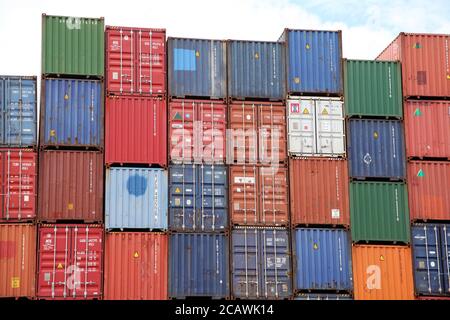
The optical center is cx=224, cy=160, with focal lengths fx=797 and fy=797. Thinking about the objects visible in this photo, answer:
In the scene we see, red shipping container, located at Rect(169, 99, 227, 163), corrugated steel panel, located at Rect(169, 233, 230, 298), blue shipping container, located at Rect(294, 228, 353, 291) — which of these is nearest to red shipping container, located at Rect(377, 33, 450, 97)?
blue shipping container, located at Rect(294, 228, 353, 291)

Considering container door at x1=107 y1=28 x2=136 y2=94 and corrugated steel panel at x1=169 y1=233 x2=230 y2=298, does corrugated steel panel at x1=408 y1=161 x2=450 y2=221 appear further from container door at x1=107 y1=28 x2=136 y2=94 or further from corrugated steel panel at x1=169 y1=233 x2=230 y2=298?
container door at x1=107 y1=28 x2=136 y2=94

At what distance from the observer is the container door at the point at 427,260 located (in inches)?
1252

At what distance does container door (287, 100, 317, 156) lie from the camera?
107 feet

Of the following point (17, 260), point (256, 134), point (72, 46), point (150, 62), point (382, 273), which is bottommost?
point (382, 273)

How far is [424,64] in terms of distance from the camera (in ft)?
112

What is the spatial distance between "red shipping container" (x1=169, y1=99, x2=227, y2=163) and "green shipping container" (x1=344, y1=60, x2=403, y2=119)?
18.5 feet

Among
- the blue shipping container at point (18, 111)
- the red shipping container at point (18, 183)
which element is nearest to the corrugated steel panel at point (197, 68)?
the blue shipping container at point (18, 111)

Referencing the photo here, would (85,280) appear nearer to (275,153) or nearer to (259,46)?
(275,153)

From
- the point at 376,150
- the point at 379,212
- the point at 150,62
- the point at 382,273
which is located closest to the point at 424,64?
the point at 376,150

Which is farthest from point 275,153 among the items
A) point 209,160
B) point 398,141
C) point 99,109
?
point 99,109

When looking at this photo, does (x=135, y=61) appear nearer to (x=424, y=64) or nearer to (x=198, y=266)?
(x=198, y=266)

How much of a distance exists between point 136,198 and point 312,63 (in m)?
9.31

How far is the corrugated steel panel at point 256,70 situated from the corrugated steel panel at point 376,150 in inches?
140

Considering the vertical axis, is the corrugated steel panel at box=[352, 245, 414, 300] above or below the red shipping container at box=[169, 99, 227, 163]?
below
